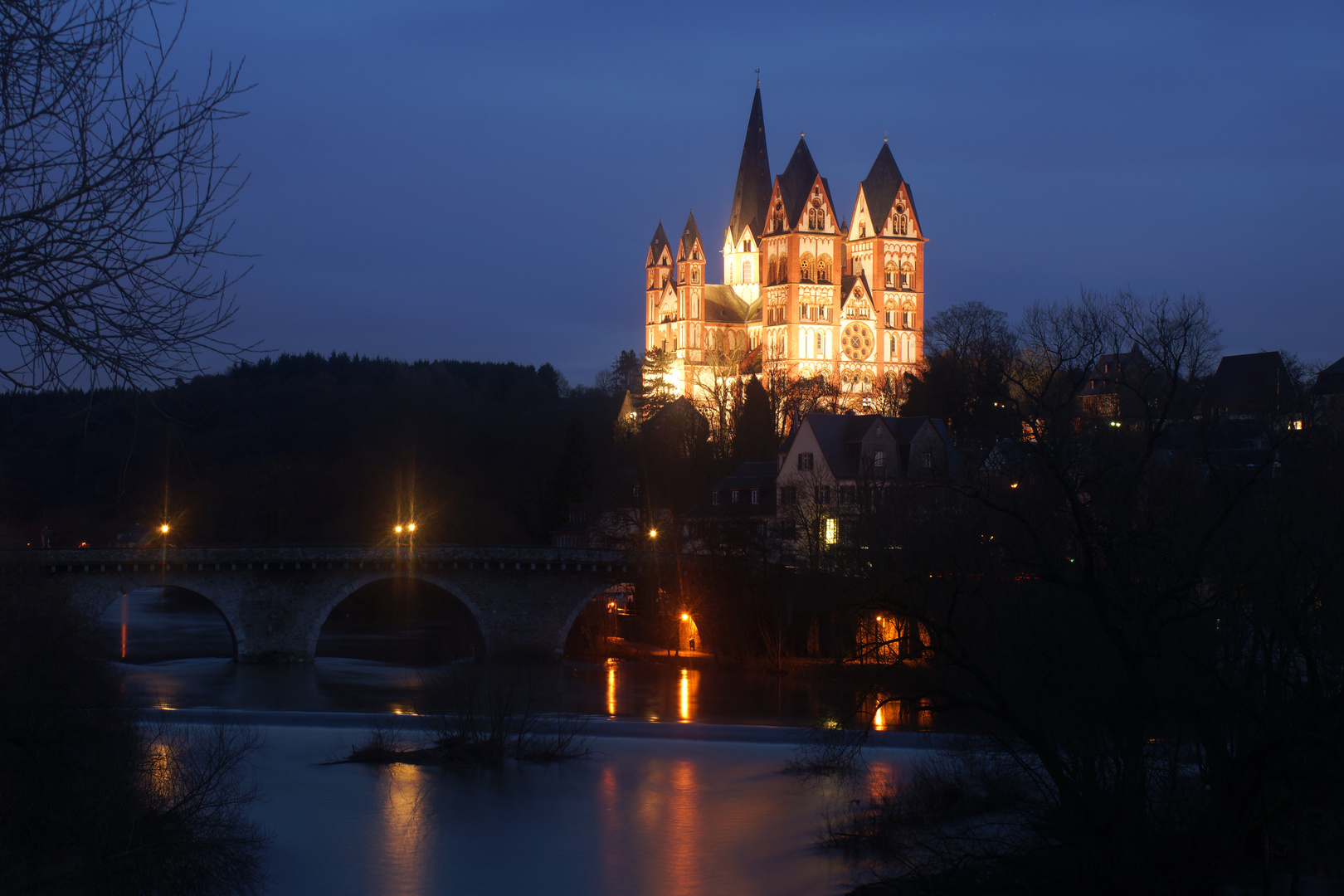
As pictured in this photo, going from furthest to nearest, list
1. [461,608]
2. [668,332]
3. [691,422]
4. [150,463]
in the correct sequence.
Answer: [668,332]
[691,422]
[150,463]
[461,608]

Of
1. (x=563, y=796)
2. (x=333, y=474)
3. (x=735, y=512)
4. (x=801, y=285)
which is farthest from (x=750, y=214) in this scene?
(x=563, y=796)

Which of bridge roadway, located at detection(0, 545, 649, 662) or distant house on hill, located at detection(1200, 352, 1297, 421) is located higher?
distant house on hill, located at detection(1200, 352, 1297, 421)

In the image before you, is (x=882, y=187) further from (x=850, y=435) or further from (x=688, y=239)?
(x=850, y=435)

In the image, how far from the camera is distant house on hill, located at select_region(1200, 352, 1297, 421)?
4191cm

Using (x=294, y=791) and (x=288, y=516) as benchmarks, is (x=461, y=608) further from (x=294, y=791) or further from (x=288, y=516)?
(x=288, y=516)

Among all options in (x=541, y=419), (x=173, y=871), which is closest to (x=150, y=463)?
(x=541, y=419)

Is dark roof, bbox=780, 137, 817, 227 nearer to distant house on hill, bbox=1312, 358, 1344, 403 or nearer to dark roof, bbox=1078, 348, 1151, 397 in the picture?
distant house on hill, bbox=1312, 358, 1344, 403

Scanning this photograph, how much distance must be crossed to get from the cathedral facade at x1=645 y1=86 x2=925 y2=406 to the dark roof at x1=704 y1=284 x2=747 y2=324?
10 cm

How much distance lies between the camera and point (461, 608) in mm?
43594

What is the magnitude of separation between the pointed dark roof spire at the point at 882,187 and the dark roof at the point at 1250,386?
53.2 m

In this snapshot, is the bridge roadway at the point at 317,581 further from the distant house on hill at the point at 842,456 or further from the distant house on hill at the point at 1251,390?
the distant house on hill at the point at 1251,390

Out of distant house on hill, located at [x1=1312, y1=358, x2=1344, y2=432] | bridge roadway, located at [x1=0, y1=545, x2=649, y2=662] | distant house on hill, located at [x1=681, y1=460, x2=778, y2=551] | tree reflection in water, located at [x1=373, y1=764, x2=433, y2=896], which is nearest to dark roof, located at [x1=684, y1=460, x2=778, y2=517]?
distant house on hill, located at [x1=681, y1=460, x2=778, y2=551]

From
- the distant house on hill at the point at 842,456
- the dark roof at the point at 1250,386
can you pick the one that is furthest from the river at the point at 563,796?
the dark roof at the point at 1250,386

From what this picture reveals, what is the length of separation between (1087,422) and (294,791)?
20399mm
